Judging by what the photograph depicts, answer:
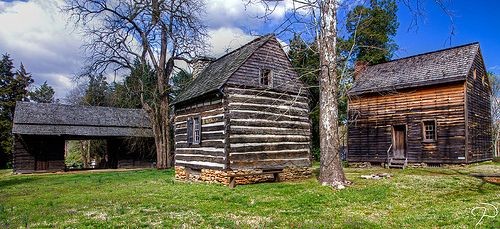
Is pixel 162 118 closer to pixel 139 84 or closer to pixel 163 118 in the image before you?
pixel 163 118

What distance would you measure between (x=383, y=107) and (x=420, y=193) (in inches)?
598

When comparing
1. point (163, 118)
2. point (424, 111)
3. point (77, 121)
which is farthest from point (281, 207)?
point (77, 121)

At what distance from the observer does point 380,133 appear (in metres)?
27.9

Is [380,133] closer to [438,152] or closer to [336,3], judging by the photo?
[438,152]

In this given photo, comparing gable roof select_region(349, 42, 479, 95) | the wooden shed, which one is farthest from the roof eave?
the wooden shed

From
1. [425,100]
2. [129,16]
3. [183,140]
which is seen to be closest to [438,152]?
[425,100]

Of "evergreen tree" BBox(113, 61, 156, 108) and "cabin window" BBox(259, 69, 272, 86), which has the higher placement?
"evergreen tree" BBox(113, 61, 156, 108)

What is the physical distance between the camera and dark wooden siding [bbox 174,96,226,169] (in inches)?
726

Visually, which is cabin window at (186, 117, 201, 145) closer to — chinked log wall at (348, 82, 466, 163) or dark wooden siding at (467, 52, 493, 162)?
chinked log wall at (348, 82, 466, 163)

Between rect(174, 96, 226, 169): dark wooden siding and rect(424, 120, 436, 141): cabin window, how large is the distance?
49.5 ft

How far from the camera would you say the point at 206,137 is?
65.2ft

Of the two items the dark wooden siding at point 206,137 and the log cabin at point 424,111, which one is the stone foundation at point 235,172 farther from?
the log cabin at point 424,111

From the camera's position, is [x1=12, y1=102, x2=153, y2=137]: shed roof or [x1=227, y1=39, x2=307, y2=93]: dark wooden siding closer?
[x1=227, y1=39, x2=307, y2=93]: dark wooden siding

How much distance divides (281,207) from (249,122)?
25.8ft
